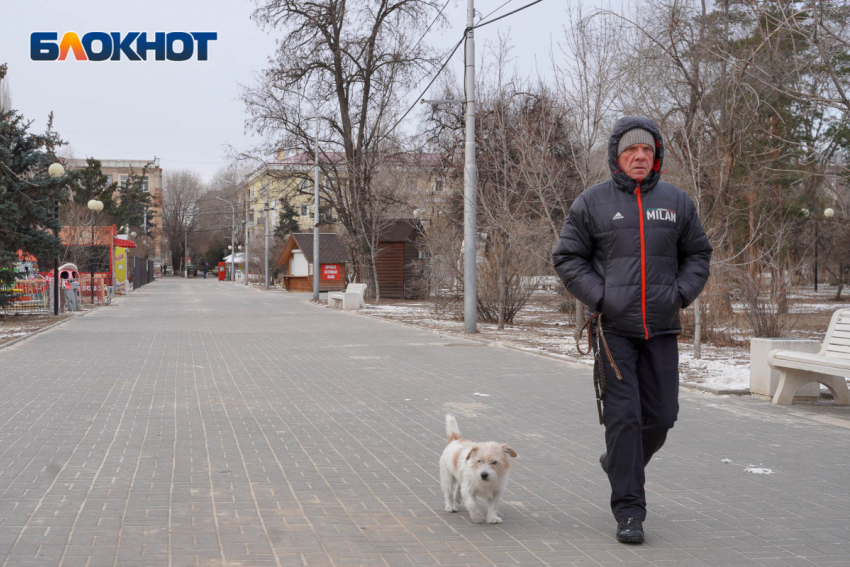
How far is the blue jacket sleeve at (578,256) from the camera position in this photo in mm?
4750

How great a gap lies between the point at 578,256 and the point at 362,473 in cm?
254

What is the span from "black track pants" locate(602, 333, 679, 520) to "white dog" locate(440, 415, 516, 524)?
2.03ft

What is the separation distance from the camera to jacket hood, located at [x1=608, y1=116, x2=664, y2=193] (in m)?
4.79

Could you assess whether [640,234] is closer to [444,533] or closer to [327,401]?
[444,533]

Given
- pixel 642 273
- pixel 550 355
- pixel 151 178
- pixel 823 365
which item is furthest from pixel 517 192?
pixel 151 178

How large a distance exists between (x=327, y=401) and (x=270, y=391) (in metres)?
1.10

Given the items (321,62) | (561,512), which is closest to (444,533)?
(561,512)

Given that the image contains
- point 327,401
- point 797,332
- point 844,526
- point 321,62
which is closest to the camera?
point 844,526

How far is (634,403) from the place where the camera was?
468 centimetres

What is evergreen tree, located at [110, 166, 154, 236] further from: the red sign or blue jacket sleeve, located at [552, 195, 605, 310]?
blue jacket sleeve, located at [552, 195, 605, 310]

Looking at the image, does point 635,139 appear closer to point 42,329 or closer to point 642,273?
point 642,273

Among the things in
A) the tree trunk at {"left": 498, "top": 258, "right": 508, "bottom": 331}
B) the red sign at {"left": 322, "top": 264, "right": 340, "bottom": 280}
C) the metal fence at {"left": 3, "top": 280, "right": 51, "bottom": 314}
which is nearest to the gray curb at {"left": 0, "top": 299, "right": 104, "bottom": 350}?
the metal fence at {"left": 3, "top": 280, "right": 51, "bottom": 314}

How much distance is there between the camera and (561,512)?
5.33 m

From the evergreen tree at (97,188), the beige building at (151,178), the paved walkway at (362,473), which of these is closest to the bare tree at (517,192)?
the paved walkway at (362,473)
